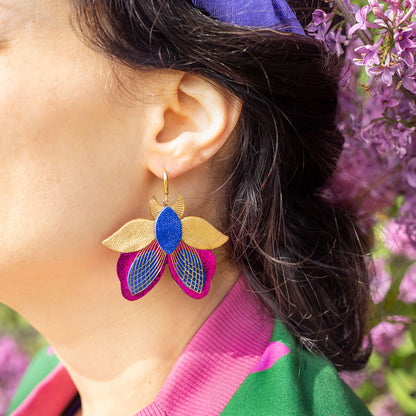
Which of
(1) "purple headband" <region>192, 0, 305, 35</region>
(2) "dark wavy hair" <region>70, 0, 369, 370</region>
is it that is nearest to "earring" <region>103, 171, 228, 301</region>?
(2) "dark wavy hair" <region>70, 0, 369, 370</region>

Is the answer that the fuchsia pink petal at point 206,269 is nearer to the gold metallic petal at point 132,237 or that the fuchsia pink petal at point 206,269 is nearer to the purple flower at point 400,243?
the gold metallic petal at point 132,237

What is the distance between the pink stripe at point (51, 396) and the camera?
1492mm

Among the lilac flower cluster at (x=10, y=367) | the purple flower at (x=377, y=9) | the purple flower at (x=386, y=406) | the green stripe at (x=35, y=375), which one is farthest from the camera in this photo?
the lilac flower cluster at (x=10, y=367)

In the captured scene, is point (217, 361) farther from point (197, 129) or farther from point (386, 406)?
point (386, 406)

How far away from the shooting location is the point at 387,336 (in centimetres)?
162

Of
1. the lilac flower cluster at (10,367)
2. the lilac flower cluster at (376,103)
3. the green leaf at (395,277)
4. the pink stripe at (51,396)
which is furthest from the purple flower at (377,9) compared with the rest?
the lilac flower cluster at (10,367)

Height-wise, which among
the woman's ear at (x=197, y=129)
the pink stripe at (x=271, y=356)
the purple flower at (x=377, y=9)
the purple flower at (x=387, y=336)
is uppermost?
the purple flower at (x=377, y=9)

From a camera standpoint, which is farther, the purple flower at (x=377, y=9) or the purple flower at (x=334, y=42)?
the purple flower at (x=334, y=42)

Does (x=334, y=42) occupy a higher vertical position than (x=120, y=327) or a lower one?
higher

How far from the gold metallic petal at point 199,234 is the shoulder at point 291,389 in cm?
27

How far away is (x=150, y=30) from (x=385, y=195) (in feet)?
2.69

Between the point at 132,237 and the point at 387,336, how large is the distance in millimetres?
950

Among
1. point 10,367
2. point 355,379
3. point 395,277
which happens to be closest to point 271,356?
point 395,277

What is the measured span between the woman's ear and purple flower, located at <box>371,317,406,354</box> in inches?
34.4
